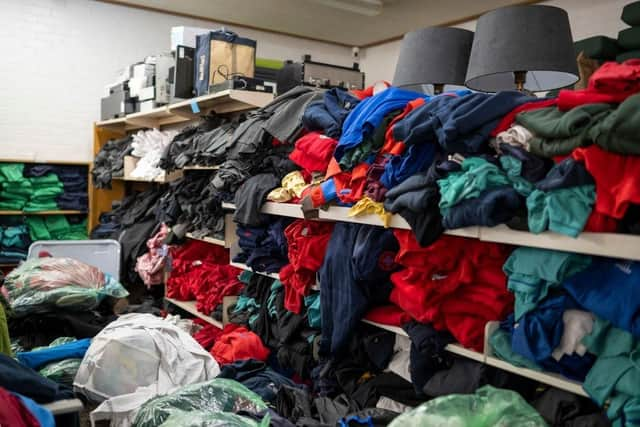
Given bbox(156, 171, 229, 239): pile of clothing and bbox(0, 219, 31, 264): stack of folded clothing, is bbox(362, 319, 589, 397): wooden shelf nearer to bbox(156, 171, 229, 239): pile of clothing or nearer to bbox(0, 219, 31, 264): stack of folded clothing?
bbox(156, 171, 229, 239): pile of clothing

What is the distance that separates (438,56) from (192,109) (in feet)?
6.77

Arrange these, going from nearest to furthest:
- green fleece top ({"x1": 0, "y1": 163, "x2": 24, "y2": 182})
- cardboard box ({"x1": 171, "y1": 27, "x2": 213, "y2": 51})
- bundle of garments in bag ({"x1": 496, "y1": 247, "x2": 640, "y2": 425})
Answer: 1. bundle of garments in bag ({"x1": 496, "y1": 247, "x2": 640, "y2": 425})
2. cardboard box ({"x1": 171, "y1": 27, "x2": 213, "y2": 51})
3. green fleece top ({"x1": 0, "y1": 163, "x2": 24, "y2": 182})

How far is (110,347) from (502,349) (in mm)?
1690

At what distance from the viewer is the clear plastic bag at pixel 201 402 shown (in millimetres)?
2053

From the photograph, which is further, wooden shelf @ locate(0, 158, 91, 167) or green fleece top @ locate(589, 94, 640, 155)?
wooden shelf @ locate(0, 158, 91, 167)

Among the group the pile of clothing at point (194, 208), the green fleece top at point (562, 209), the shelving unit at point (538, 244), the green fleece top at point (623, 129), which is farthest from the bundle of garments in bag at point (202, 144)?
the green fleece top at point (623, 129)

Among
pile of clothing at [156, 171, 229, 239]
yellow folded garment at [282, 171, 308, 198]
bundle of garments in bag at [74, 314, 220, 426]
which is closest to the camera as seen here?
bundle of garments in bag at [74, 314, 220, 426]

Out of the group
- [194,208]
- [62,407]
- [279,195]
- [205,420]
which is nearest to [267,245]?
[279,195]

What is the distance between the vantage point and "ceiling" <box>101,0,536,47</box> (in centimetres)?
581

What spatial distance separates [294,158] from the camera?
2.72m

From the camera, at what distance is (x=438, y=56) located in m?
2.67

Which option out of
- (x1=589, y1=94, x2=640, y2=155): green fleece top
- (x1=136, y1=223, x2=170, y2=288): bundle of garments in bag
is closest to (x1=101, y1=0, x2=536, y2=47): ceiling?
(x1=136, y1=223, x2=170, y2=288): bundle of garments in bag

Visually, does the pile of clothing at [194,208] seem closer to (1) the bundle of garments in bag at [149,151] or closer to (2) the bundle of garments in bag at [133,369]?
(1) the bundle of garments in bag at [149,151]

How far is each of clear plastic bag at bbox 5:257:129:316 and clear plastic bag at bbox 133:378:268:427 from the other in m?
1.35
